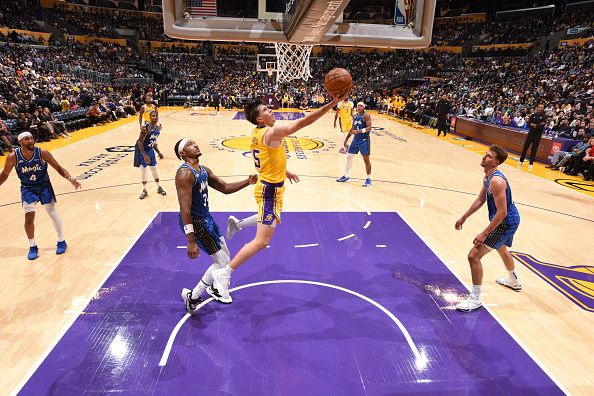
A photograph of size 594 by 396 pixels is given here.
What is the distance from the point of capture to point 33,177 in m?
5.05

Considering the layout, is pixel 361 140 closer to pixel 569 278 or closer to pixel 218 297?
pixel 569 278

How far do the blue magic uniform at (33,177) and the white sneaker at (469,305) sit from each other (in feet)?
17.4

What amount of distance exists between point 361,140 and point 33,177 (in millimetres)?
6135

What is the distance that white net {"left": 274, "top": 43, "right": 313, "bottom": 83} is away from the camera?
1402 centimetres

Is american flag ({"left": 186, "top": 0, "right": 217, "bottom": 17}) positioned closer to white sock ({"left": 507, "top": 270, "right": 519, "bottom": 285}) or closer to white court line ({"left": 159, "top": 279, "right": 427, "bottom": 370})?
white court line ({"left": 159, "top": 279, "right": 427, "bottom": 370})

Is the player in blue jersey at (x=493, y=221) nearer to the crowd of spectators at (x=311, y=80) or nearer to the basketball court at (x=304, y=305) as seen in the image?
the basketball court at (x=304, y=305)

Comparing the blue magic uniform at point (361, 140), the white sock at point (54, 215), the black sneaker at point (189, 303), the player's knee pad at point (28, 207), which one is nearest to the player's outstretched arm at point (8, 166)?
the player's knee pad at point (28, 207)

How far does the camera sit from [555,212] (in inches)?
307

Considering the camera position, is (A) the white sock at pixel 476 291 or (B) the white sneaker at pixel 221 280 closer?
(B) the white sneaker at pixel 221 280

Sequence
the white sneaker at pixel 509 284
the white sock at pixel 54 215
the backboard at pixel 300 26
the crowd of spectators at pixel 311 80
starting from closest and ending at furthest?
1. the white sneaker at pixel 509 284
2. the white sock at pixel 54 215
3. the backboard at pixel 300 26
4. the crowd of spectators at pixel 311 80

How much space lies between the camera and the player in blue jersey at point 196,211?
3.59m

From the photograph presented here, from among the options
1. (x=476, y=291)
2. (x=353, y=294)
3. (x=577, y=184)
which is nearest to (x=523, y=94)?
(x=577, y=184)

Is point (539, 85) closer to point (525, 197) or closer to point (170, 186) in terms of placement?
point (525, 197)

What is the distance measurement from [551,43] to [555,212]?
2682 centimetres
